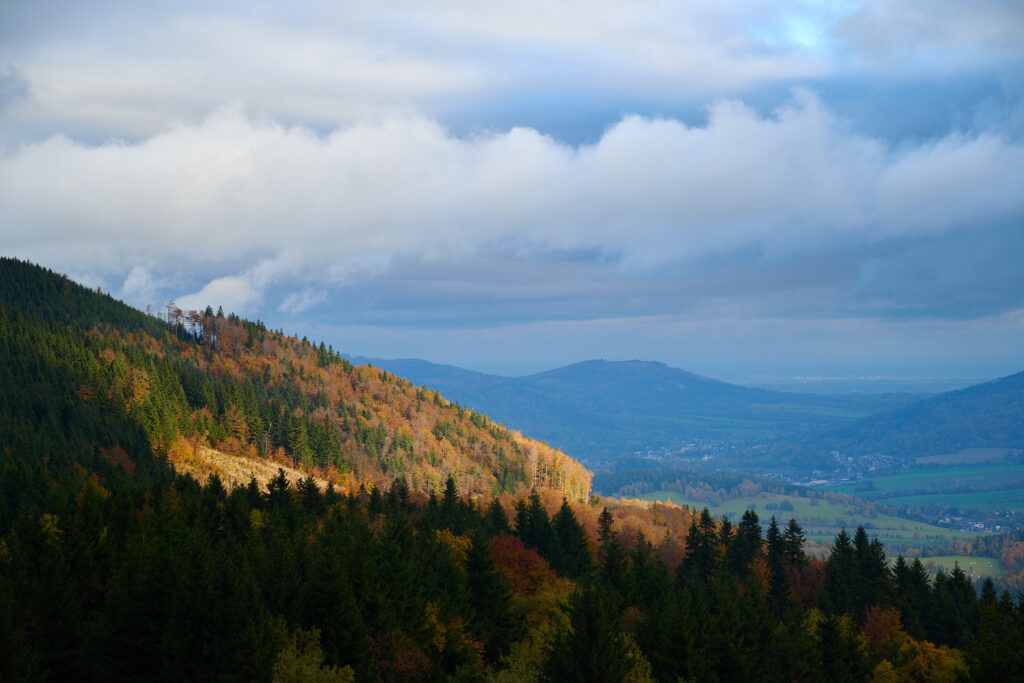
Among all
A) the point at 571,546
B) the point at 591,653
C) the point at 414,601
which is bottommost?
the point at 591,653

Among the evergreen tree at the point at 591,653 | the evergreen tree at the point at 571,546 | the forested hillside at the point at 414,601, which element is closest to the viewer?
the forested hillside at the point at 414,601

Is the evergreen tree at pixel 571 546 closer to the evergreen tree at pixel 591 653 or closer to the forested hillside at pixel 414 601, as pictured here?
the forested hillside at pixel 414 601

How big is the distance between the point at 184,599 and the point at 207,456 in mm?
140637

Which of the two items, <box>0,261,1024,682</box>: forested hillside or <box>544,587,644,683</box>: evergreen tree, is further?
<box>544,587,644,683</box>: evergreen tree

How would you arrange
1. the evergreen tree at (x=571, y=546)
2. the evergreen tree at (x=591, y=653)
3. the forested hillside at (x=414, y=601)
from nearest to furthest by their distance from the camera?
1. the forested hillside at (x=414, y=601)
2. the evergreen tree at (x=591, y=653)
3. the evergreen tree at (x=571, y=546)

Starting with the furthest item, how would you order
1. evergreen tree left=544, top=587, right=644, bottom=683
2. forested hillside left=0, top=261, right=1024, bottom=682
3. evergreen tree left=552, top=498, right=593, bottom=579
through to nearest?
evergreen tree left=552, top=498, right=593, bottom=579
evergreen tree left=544, top=587, right=644, bottom=683
forested hillside left=0, top=261, right=1024, bottom=682

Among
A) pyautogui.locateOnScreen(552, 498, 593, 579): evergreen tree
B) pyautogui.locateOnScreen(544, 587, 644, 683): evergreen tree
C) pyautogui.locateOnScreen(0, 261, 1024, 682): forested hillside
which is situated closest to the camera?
pyautogui.locateOnScreen(0, 261, 1024, 682): forested hillside

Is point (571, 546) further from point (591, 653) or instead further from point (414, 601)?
point (591, 653)

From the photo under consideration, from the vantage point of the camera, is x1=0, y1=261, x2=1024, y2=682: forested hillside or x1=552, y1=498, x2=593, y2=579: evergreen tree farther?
x1=552, y1=498, x2=593, y2=579: evergreen tree

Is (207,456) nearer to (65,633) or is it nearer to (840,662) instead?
(65,633)

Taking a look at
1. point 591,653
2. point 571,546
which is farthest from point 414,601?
point 571,546

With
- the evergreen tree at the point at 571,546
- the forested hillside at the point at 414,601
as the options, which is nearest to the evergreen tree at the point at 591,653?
the forested hillside at the point at 414,601

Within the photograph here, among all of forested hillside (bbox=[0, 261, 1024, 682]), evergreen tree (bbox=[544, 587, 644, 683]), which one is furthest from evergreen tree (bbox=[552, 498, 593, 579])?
evergreen tree (bbox=[544, 587, 644, 683])

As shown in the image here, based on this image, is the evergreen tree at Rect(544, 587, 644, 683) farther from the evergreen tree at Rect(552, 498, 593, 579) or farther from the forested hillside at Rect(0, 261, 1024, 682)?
the evergreen tree at Rect(552, 498, 593, 579)
